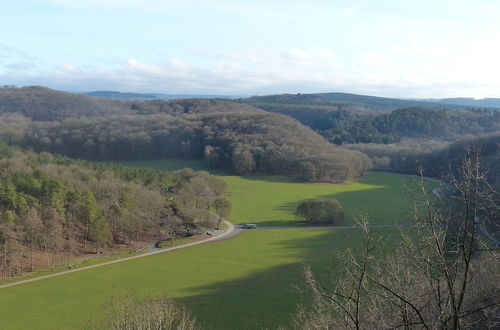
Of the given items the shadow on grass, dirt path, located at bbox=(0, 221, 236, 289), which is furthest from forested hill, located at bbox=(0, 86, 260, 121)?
the shadow on grass

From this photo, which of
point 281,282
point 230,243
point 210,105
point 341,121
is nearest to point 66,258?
point 230,243

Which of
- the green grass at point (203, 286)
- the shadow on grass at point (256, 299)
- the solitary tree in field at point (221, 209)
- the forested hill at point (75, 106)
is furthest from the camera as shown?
the forested hill at point (75, 106)

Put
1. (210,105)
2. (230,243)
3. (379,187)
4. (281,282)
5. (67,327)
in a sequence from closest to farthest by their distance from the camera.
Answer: (67,327)
(281,282)
(230,243)
(379,187)
(210,105)

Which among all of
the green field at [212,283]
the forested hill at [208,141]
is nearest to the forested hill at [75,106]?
the forested hill at [208,141]

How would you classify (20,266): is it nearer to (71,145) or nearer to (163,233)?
(163,233)

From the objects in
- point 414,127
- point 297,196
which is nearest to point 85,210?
point 297,196

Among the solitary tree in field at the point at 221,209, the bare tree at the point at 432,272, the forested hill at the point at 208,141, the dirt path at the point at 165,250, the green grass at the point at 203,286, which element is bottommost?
the dirt path at the point at 165,250

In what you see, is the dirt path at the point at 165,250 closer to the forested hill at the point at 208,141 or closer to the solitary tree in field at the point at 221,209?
the solitary tree in field at the point at 221,209
